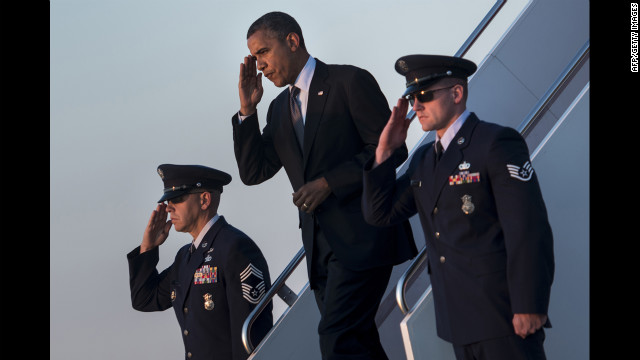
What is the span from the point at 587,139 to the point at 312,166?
996 mm

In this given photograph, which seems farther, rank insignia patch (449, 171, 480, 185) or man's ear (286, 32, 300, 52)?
man's ear (286, 32, 300, 52)

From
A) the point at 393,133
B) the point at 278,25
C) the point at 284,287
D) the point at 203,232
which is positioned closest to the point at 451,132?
the point at 393,133

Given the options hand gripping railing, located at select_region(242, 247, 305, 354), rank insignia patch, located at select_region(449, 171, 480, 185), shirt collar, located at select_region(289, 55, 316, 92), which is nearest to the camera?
rank insignia patch, located at select_region(449, 171, 480, 185)

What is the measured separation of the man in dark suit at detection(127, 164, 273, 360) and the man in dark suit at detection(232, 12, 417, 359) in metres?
0.75

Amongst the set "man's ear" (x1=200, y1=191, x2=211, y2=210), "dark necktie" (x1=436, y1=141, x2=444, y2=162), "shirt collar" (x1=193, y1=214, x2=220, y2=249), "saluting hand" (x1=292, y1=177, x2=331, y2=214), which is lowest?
"shirt collar" (x1=193, y1=214, x2=220, y2=249)

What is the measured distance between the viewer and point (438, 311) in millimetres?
2611

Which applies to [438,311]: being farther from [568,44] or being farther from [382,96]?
[568,44]

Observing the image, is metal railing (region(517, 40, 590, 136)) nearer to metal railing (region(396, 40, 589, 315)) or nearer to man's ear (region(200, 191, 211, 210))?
metal railing (region(396, 40, 589, 315))

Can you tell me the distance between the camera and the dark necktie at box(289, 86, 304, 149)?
312 centimetres

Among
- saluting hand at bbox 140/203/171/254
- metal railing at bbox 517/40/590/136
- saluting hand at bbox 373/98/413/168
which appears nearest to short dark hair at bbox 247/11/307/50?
saluting hand at bbox 373/98/413/168

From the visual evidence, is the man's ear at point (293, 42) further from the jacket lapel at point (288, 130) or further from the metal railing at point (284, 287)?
the metal railing at point (284, 287)

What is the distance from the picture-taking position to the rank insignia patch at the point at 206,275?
3.88 metres

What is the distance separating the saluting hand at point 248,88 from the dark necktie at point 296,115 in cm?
13

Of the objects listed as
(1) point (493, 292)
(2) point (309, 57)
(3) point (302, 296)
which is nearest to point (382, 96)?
(2) point (309, 57)
